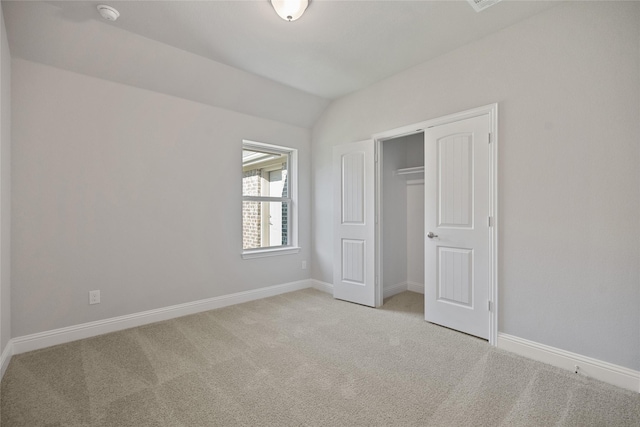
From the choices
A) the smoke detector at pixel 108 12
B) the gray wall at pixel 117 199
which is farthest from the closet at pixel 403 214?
the smoke detector at pixel 108 12

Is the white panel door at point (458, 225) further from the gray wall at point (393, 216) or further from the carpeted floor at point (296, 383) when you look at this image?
the gray wall at point (393, 216)

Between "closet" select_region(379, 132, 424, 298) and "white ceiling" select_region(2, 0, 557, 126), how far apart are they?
1.27 m

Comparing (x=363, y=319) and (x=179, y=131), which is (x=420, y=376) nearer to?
(x=363, y=319)

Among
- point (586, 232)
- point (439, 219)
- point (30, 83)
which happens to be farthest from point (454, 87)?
point (30, 83)

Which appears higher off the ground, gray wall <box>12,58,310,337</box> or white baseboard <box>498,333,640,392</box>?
gray wall <box>12,58,310,337</box>

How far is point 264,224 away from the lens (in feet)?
14.0

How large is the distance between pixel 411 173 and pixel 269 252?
7.82 ft

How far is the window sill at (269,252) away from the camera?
3.85 m

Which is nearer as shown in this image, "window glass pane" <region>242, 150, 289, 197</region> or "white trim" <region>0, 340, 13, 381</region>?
"white trim" <region>0, 340, 13, 381</region>

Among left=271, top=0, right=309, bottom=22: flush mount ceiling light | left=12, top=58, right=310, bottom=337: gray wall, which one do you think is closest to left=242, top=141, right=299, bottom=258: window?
left=12, top=58, right=310, bottom=337: gray wall

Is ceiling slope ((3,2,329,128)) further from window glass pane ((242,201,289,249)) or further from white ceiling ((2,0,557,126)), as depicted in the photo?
window glass pane ((242,201,289,249))

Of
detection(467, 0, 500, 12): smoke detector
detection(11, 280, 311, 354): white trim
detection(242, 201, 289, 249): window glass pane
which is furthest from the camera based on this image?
detection(242, 201, 289, 249): window glass pane

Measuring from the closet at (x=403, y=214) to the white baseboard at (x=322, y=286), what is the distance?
2.53 ft

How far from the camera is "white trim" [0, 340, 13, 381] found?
6.82 feet
